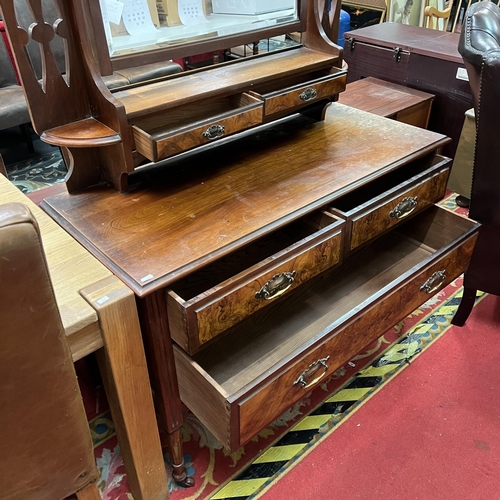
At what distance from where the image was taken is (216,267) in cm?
121

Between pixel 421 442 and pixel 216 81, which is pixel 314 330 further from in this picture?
pixel 216 81

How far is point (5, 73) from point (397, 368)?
8.30 feet

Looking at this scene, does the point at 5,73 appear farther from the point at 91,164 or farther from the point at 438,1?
the point at 438,1

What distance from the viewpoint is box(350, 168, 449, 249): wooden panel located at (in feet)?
3.69

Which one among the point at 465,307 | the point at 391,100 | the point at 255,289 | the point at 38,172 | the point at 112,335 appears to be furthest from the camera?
the point at 38,172

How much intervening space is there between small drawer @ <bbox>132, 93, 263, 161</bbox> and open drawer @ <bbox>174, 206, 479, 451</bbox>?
1.34 ft

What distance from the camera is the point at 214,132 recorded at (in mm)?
1053

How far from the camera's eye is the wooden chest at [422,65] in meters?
2.01

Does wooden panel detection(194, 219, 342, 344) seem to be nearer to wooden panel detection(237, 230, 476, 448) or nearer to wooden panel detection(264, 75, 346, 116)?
wooden panel detection(237, 230, 476, 448)

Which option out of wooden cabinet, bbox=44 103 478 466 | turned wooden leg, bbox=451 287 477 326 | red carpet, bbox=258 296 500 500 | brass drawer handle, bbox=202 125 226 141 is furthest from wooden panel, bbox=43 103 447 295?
red carpet, bbox=258 296 500 500

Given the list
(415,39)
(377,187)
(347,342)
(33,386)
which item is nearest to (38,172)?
(377,187)

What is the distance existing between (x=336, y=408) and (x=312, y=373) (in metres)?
0.39

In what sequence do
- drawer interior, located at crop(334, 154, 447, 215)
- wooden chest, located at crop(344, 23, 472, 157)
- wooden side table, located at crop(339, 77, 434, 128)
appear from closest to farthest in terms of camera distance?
drawer interior, located at crop(334, 154, 447, 215)
wooden side table, located at crop(339, 77, 434, 128)
wooden chest, located at crop(344, 23, 472, 157)

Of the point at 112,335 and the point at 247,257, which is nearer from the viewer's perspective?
the point at 112,335
